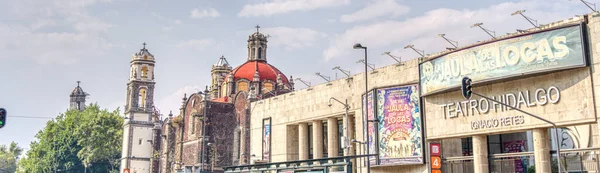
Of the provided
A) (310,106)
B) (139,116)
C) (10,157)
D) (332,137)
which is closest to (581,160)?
(332,137)

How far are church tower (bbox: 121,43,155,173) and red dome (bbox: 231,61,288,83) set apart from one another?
63.9ft

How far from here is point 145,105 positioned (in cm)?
10012

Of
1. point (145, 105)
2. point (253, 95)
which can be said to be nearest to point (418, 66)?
point (253, 95)

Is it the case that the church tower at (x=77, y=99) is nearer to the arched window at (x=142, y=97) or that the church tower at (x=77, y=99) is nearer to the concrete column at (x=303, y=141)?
the arched window at (x=142, y=97)

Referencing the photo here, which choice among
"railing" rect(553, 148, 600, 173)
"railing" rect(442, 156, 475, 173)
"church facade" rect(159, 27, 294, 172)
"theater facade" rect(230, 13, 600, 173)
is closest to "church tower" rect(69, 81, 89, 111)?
"church facade" rect(159, 27, 294, 172)

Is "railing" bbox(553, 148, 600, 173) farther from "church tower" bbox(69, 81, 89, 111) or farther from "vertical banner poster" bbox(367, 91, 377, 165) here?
"church tower" bbox(69, 81, 89, 111)

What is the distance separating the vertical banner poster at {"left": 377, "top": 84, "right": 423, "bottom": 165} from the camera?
39156mm

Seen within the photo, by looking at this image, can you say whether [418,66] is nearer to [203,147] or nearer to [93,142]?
[203,147]

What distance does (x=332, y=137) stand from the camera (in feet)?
155

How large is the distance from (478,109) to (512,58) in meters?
3.84

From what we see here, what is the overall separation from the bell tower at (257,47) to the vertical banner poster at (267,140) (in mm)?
31663

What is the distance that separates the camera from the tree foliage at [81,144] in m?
102

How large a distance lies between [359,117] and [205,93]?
99.0ft

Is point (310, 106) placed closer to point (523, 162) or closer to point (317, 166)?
point (523, 162)
